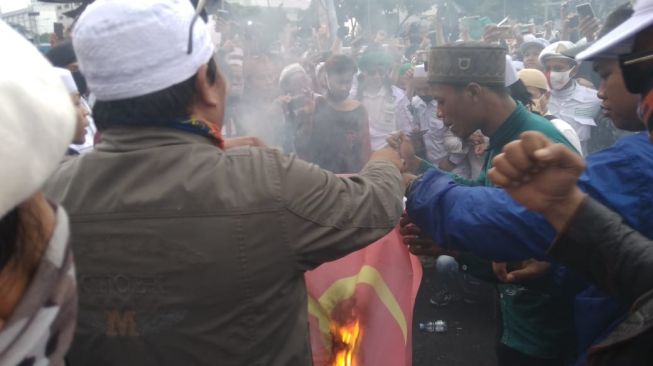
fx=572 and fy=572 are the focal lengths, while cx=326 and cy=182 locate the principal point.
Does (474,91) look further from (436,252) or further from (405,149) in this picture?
(436,252)

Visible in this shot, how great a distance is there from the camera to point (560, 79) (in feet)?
21.7

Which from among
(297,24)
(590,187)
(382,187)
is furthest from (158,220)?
(297,24)

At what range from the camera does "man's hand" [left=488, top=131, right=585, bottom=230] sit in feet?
4.09

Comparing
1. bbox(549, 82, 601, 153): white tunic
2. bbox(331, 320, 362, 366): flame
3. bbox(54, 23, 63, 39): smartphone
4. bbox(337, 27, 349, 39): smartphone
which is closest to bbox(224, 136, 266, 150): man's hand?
bbox(331, 320, 362, 366): flame

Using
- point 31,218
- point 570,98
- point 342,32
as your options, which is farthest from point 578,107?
point 342,32

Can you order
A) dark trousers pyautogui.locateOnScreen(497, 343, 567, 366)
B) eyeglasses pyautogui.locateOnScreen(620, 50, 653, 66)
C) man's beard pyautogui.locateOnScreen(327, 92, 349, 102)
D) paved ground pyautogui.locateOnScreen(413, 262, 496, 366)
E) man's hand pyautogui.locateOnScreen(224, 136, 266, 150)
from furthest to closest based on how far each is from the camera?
1. man's beard pyautogui.locateOnScreen(327, 92, 349, 102)
2. paved ground pyautogui.locateOnScreen(413, 262, 496, 366)
3. dark trousers pyautogui.locateOnScreen(497, 343, 567, 366)
4. man's hand pyautogui.locateOnScreen(224, 136, 266, 150)
5. eyeglasses pyautogui.locateOnScreen(620, 50, 653, 66)

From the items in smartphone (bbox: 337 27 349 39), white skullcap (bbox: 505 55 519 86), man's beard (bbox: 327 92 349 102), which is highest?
white skullcap (bbox: 505 55 519 86)

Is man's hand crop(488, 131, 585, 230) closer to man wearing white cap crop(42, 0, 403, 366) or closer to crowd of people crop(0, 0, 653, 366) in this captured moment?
crowd of people crop(0, 0, 653, 366)

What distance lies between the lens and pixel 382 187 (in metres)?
1.61

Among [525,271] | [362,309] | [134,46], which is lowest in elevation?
[362,309]

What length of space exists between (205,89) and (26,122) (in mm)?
814

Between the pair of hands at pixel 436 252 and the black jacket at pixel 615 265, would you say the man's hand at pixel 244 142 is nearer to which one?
the pair of hands at pixel 436 252

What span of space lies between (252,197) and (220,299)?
0.27 metres

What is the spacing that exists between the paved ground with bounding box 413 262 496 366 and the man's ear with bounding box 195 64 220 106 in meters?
3.52
